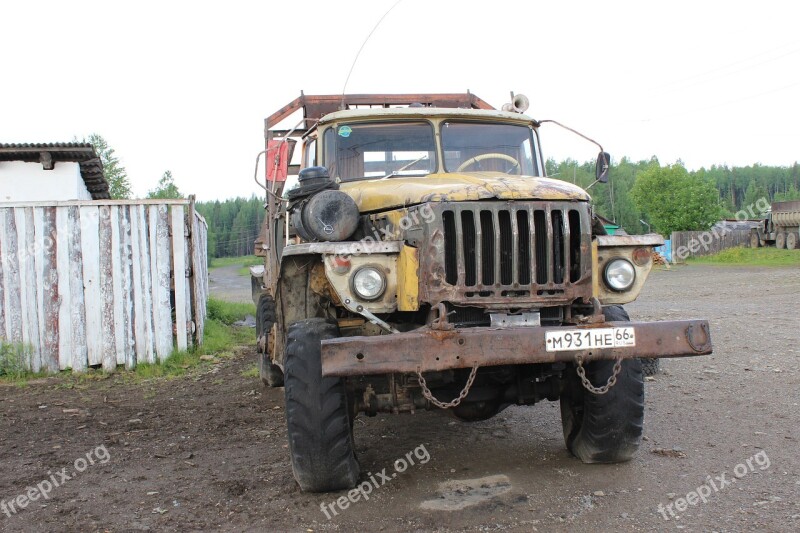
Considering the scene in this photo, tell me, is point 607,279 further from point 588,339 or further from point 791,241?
point 791,241

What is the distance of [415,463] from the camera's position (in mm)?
5086

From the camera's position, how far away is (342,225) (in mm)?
4719

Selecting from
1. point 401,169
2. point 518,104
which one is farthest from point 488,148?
point 401,169

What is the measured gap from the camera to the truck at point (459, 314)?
4016 millimetres

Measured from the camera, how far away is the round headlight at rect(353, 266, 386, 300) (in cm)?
431

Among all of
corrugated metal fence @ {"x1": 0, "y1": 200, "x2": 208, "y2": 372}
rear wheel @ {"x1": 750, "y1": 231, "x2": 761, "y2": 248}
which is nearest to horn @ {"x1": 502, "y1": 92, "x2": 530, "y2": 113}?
corrugated metal fence @ {"x1": 0, "y1": 200, "x2": 208, "y2": 372}

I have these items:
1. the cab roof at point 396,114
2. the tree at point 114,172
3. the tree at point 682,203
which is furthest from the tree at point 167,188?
the cab roof at point 396,114

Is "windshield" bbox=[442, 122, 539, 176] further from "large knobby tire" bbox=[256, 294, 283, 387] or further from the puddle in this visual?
"large knobby tire" bbox=[256, 294, 283, 387]

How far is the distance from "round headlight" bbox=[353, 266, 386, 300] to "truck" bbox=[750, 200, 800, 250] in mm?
35423

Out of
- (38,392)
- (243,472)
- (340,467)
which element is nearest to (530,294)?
(340,467)

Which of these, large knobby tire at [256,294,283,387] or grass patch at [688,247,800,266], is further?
grass patch at [688,247,800,266]

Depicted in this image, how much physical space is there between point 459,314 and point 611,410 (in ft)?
4.09

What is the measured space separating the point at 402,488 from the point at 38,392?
527 cm

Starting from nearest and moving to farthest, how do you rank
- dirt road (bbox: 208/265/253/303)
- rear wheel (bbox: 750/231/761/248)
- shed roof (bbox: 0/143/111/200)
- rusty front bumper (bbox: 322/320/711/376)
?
rusty front bumper (bbox: 322/320/711/376)
shed roof (bbox: 0/143/111/200)
dirt road (bbox: 208/265/253/303)
rear wheel (bbox: 750/231/761/248)
